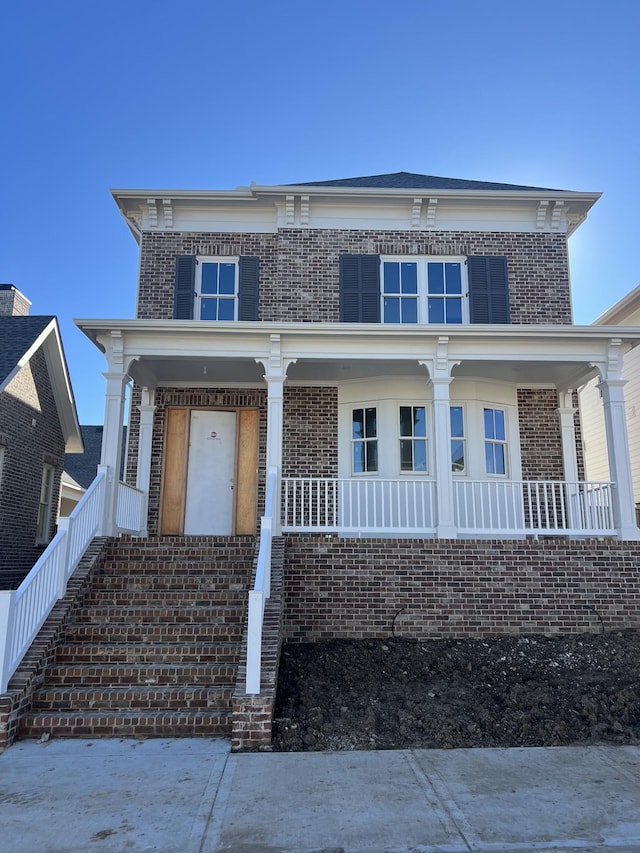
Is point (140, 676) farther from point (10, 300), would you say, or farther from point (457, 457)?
point (10, 300)

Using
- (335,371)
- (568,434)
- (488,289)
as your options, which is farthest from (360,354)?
(568,434)

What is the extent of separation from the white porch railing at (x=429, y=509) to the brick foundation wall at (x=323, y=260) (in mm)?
3199

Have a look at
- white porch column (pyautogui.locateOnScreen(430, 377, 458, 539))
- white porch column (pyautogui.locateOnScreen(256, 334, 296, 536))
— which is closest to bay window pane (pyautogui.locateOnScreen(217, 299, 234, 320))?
white porch column (pyautogui.locateOnScreen(256, 334, 296, 536))

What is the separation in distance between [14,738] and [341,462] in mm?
6290

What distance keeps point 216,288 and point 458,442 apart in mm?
5002

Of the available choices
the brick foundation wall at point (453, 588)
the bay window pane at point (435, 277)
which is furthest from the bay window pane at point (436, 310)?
the brick foundation wall at point (453, 588)

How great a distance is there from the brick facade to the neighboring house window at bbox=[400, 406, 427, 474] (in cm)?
666

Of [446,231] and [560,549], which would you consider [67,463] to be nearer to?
[446,231]

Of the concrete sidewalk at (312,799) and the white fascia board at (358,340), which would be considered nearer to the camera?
the concrete sidewalk at (312,799)

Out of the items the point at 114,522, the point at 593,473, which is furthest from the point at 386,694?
the point at 593,473

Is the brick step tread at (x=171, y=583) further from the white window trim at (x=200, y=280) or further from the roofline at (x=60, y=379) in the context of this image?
the roofline at (x=60, y=379)

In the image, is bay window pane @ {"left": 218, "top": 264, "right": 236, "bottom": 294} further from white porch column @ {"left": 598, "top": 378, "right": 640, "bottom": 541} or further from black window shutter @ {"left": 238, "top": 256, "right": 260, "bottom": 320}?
white porch column @ {"left": 598, "top": 378, "right": 640, "bottom": 541}

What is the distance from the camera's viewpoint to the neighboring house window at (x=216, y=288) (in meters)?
Result: 11.1

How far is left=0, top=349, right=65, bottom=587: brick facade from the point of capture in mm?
10867
